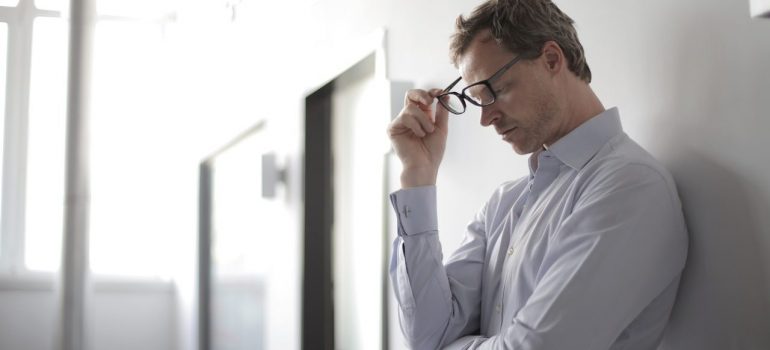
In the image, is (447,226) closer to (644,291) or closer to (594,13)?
(594,13)

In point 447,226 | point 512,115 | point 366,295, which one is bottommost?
point 366,295

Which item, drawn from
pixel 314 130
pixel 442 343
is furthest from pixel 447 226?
pixel 314 130

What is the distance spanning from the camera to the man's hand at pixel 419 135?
1.76m

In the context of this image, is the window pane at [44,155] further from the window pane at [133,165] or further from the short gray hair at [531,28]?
the short gray hair at [531,28]

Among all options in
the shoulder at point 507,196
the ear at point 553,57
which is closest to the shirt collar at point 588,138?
the ear at point 553,57

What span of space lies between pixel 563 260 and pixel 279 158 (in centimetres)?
270

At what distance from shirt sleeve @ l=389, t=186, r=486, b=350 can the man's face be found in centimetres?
24

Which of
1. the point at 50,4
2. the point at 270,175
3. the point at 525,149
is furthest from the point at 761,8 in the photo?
the point at 50,4

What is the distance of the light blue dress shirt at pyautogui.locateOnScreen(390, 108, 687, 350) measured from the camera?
Result: 1243 millimetres

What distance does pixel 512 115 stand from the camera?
149 centimetres

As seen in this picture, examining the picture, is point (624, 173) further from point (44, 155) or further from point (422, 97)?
point (44, 155)

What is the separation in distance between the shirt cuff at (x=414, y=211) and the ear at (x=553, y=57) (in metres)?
0.35

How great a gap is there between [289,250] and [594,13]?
87.3 inches

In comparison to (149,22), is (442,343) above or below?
below
